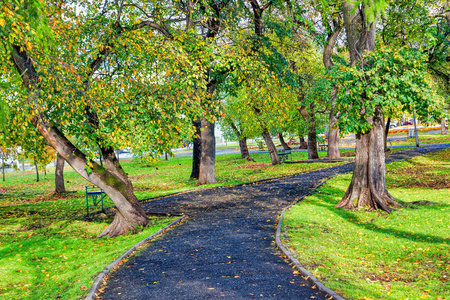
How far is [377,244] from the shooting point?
28.4ft

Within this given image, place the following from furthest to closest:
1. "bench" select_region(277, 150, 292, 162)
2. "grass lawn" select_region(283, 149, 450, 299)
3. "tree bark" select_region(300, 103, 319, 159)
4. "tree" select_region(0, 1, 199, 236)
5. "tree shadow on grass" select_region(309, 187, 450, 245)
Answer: "bench" select_region(277, 150, 292, 162) → "tree bark" select_region(300, 103, 319, 159) → "tree" select_region(0, 1, 199, 236) → "tree shadow on grass" select_region(309, 187, 450, 245) → "grass lawn" select_region(283, 149, 450, 299)

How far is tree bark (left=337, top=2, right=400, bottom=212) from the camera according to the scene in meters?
11.9

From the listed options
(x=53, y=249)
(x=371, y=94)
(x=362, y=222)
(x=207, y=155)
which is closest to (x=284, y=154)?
(x=207, y=155)

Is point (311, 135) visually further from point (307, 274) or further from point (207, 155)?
point (307, 274)

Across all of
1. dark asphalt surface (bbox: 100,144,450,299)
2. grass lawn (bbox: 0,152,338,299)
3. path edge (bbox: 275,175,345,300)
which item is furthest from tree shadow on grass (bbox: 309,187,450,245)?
grass lawn (bbox: 0,152,338,299)

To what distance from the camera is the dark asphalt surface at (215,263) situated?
18.9ft

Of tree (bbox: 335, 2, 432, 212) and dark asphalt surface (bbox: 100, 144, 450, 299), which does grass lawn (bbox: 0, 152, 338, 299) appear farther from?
tree (bbox: 335, 2, 432, 212)

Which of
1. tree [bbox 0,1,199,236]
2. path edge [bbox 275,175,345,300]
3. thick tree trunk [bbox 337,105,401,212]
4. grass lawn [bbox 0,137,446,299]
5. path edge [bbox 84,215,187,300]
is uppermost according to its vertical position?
tree [bbox 0,1,199,236]

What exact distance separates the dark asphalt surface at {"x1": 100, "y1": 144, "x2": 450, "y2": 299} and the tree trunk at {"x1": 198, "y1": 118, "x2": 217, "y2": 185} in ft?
21.9

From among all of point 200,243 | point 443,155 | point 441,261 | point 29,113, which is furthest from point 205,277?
point 443,155

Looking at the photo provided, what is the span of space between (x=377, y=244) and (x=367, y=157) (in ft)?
13.5

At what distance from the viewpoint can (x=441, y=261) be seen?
23.5ft

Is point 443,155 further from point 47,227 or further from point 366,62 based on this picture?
point 47,227

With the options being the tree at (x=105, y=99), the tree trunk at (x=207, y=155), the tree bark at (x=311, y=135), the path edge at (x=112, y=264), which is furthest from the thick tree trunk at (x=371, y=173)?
the tree bark at (x=311, y=135)
